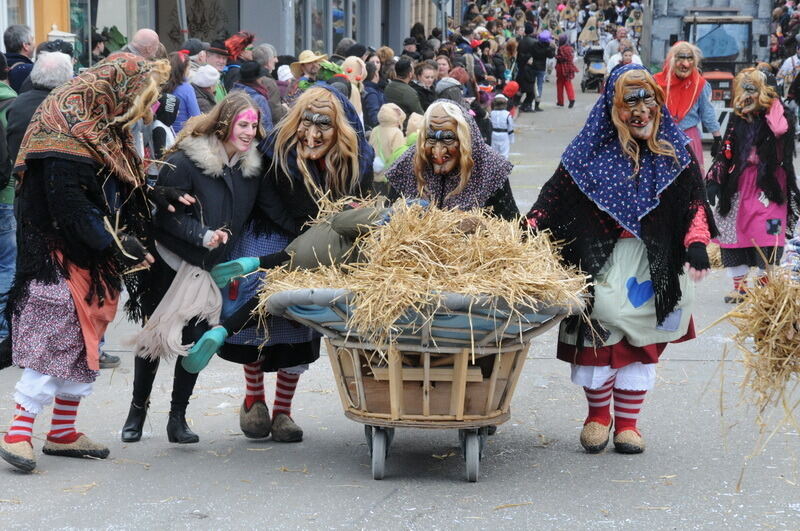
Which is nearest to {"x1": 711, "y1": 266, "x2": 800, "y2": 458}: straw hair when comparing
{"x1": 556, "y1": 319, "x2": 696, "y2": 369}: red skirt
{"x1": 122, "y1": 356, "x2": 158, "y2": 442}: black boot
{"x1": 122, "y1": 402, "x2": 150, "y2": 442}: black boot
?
{"x1": 556, "y1": 319, "x2": 696, "y2": 369}: red skirt

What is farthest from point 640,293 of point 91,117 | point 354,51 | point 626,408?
point 354,51

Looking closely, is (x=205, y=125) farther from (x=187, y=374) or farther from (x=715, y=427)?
(x=715, y=427)

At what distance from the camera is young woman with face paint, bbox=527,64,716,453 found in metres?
5.51

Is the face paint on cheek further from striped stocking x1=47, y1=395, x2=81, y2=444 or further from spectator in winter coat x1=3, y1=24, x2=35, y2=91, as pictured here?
spectator in winter coat x1=3, y1=24, x2=35, y2=91

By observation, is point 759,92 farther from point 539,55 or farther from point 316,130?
point 539,55

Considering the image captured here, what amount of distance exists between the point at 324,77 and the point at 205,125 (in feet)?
21.1

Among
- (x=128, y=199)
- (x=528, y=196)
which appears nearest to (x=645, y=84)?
(x=128, y=199)

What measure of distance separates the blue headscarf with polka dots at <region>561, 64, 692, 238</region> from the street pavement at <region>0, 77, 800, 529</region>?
788 mm

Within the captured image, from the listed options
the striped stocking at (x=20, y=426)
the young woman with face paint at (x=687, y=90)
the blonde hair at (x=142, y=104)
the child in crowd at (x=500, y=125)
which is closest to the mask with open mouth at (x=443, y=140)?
the blonde hair at (x=142, y=104)

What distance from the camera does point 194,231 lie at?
5441mm

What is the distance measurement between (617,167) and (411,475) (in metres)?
1.62

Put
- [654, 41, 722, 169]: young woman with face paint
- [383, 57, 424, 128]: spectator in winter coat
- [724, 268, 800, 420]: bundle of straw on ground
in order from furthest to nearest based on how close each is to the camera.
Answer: [383, 57, 424, 128]: spectator in winter coat < [654, 41, 722, 169]: young woman with face paint < [724, 268, 800, 420]: bundle of straw on ground

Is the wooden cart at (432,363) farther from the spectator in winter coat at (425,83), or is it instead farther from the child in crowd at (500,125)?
the child in crowd at (500,125)

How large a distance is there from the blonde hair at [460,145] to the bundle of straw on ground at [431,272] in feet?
1.05
